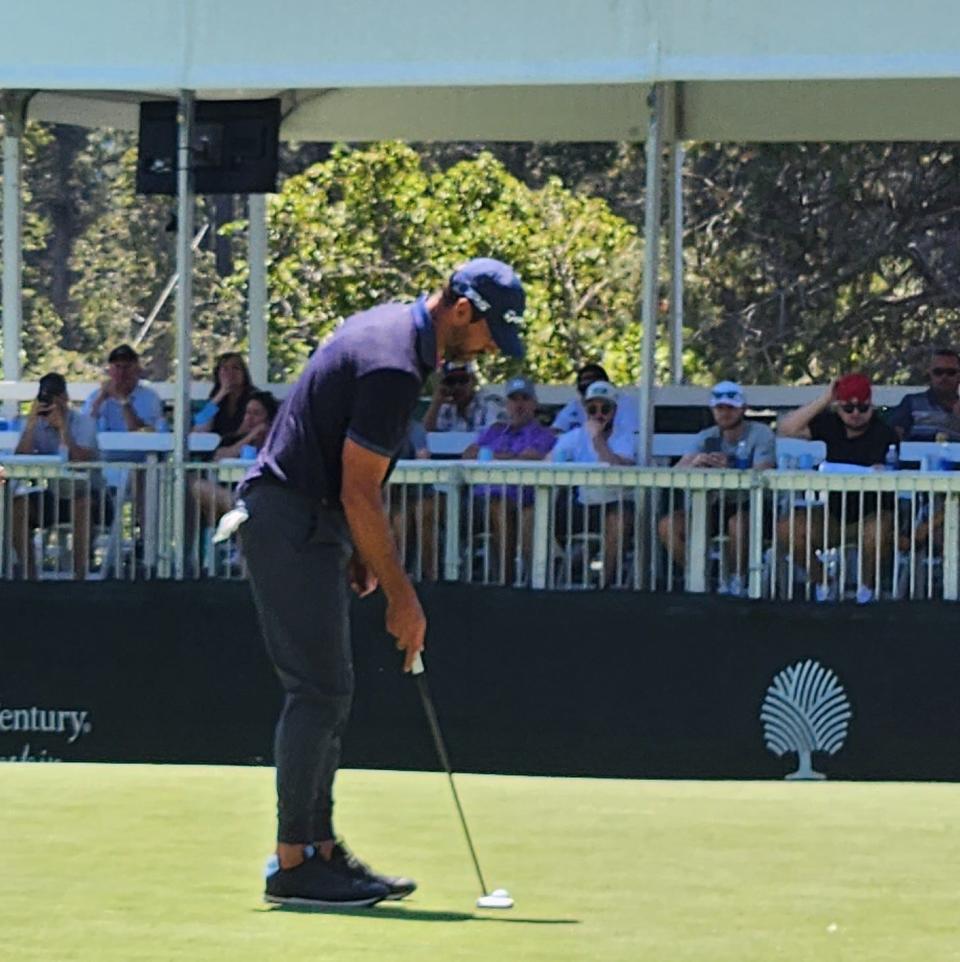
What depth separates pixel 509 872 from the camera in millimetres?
6848

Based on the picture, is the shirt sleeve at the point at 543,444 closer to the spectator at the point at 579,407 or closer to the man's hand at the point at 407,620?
the spectator at the point at 579,407

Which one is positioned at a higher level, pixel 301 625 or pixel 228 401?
pixel 228 401

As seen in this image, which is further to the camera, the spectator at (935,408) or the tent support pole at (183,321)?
the spectator at (935,408)

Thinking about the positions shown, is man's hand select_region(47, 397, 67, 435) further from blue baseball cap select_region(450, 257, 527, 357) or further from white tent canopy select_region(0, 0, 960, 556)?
blue baseball cap select_region(450, 257, 527, 357)

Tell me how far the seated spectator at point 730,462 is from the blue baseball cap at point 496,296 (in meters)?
6.26

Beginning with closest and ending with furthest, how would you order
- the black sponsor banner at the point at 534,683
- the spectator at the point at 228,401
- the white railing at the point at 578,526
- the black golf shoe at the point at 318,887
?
the black golf shoe at the point at 318,887 < the black sponsor banner at the point at 534,683 < the white railing at the point at 578,526 < the spectator at the point at 228,401

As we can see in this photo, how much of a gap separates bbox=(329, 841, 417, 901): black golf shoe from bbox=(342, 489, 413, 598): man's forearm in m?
0.73

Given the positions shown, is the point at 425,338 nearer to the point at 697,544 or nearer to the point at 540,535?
the point at 697,544

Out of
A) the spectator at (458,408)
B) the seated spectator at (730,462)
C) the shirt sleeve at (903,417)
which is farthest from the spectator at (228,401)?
the shirt sleeve at (903,417)

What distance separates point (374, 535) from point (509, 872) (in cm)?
111

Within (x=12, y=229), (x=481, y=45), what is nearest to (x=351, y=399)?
(x=481, y=45)

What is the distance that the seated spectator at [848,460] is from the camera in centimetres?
1248

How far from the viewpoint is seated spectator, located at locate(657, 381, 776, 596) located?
497 inches

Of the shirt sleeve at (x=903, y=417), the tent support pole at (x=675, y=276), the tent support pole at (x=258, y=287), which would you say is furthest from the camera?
the tent support pole at (x=675, y=276)
